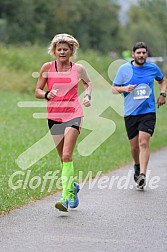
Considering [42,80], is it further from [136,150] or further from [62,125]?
[136,150]

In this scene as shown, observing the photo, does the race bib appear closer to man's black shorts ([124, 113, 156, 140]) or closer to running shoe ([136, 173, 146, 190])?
man's black shorts ([124, 113, 156, 140])

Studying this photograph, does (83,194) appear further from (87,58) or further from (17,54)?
(87,58)

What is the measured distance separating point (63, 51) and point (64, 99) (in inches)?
22.3

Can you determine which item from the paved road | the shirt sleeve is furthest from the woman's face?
the shirt sleeve

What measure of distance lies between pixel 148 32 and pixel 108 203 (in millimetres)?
82035

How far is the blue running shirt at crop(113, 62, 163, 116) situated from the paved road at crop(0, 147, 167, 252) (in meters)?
1.19

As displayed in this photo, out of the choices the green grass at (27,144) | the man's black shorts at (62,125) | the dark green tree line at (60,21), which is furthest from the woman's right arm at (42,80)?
the dark green tree line at (60,21)

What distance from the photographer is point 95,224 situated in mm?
8773

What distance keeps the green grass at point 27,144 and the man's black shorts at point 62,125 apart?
1.04 m

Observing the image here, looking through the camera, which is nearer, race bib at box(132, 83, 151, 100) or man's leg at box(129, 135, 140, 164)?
race bib at box(132, 83, 151, 100)

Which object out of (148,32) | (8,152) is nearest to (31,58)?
(8,152)

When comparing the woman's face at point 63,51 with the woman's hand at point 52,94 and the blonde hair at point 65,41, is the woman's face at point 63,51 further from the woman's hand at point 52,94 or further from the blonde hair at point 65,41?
the woman's hand at point 52,94

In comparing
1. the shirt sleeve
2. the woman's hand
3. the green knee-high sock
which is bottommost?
the green knee-high sock

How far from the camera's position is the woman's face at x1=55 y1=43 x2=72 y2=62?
967 cm
